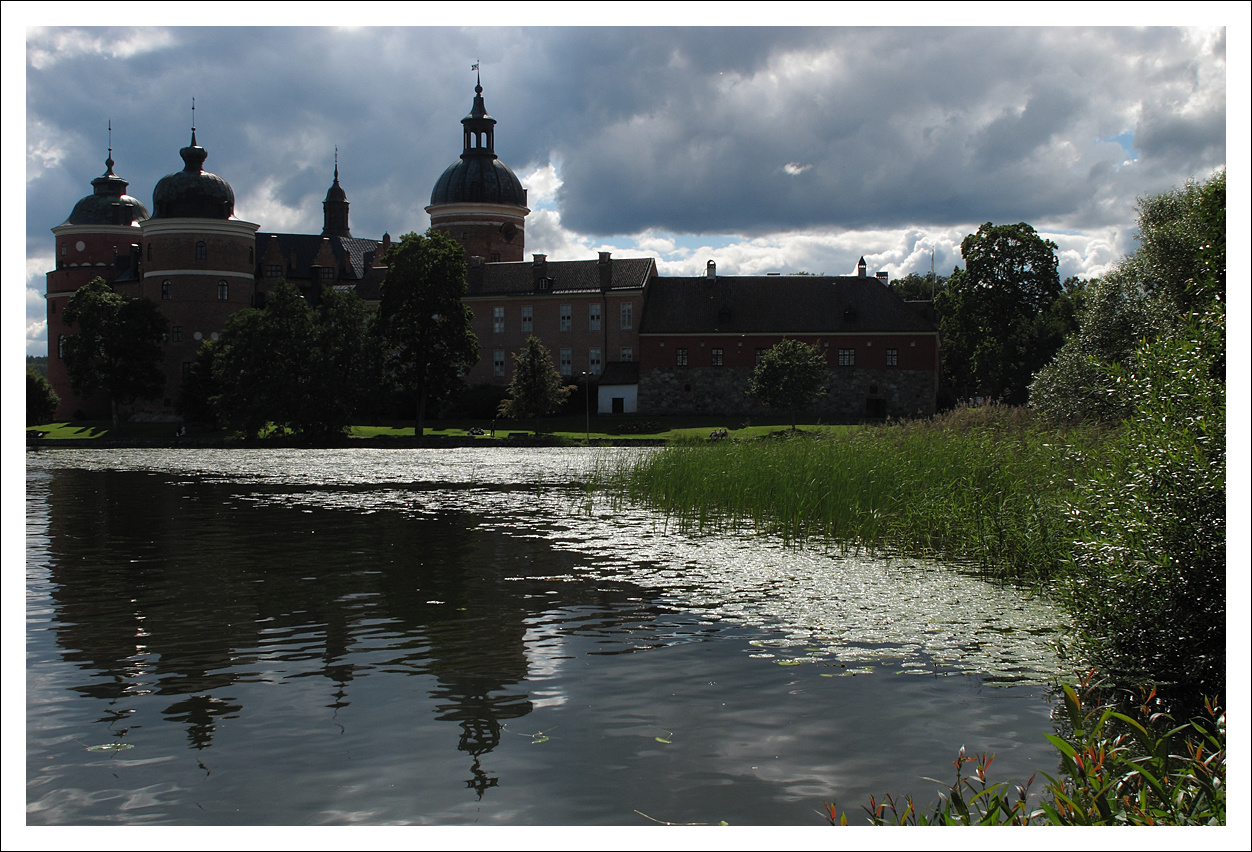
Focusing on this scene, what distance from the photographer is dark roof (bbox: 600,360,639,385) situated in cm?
6924

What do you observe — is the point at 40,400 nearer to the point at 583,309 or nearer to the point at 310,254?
the point at 310,254

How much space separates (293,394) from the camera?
5222 centimetres

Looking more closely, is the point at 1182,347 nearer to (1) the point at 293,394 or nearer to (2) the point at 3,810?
(2) the point at 3,810

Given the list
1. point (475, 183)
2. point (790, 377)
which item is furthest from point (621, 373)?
point (475, 183)

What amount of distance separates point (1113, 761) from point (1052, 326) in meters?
61.4

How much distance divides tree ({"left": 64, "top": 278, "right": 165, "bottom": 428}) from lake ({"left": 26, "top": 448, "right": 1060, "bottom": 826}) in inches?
2331

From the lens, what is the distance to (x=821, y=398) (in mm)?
65188

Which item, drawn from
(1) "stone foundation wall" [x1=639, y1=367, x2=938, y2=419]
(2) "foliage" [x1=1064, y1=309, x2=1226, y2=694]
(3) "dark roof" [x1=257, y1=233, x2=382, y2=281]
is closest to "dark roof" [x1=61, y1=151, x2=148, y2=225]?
(3) "dark roof" [x1=257, y1=233, x2=382, y2=281]

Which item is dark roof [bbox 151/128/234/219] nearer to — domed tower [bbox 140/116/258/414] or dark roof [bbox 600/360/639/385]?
domed tower [bbox 140/116/258/414]

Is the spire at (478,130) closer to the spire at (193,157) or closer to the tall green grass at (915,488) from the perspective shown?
the spire at (193,157)

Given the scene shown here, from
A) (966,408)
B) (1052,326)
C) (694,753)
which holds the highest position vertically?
(1052,326)

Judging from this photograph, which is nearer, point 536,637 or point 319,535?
point 536,637

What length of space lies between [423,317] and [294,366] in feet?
25.4

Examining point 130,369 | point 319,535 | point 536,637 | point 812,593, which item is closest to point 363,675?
point 536,637
